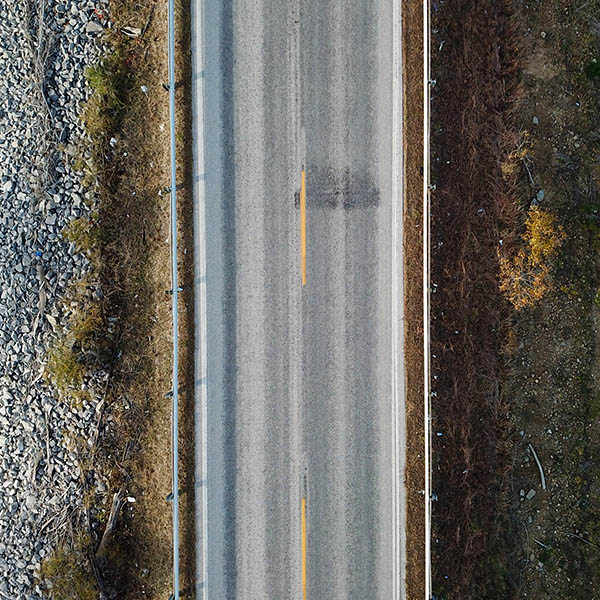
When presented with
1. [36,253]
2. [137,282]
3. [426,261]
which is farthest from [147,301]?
[426,261]

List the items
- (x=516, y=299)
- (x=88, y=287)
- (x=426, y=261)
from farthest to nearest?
1. (x=516, y=299)
2. (x=88, y=287)
3. (x=426, y=261)

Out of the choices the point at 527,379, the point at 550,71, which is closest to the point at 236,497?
the point at 527,379

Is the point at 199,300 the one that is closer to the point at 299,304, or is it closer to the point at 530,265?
the point at 299,304

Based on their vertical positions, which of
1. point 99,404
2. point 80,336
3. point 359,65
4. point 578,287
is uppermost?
point 359,65

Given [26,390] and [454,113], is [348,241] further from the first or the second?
[26,390]

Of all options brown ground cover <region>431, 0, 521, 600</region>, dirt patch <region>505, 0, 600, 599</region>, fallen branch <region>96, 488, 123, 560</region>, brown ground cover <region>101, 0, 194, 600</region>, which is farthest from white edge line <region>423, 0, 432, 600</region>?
fallen branch <region>96, 488, 123, 560</region>

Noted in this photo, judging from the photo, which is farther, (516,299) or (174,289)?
(516,299)

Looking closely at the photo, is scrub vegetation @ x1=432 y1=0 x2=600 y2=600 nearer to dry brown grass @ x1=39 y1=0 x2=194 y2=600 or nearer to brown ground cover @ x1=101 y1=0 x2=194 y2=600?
brown ground cover @ x1=101 y1=0 x2=194 y2=600
